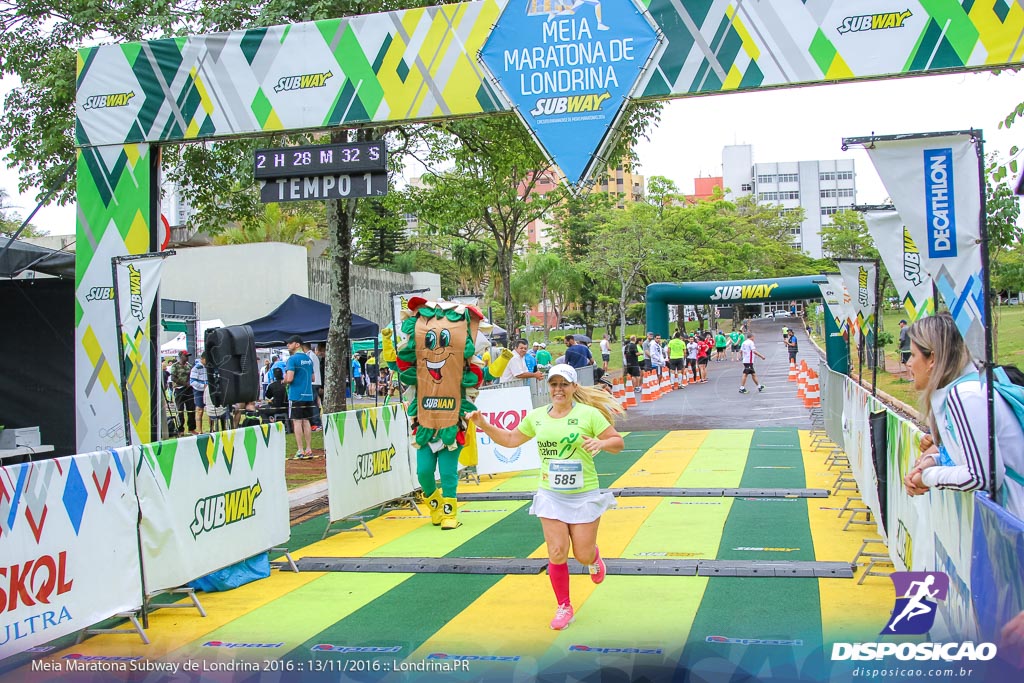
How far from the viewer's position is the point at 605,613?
6.09 m

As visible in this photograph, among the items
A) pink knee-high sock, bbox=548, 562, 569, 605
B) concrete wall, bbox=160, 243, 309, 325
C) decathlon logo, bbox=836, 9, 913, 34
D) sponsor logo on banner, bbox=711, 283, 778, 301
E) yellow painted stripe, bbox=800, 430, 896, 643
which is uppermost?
decathlon logo, bbox=836, 9, 913, 34

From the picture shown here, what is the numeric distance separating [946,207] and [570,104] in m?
4.85

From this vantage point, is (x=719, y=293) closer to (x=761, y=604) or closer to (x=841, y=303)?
(x=841, y=303)

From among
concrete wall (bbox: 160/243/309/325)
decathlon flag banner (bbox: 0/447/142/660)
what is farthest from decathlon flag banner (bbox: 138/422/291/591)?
concrete wall (bbox: 160/243/309/325)

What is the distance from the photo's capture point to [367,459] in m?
9.75

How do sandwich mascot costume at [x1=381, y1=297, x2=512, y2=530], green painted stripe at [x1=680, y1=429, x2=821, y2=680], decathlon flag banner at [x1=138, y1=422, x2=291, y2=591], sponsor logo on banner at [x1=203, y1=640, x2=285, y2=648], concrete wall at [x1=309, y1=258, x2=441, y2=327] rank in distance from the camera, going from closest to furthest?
green painted stripe at [x1=680, y1=429, x2=821, y2=680], sponsor logo on banner at [x1=203, y1=640, x2=285, y2=648], decathlon flag banner at [x1=138, y1=422, x2=291, y2=591], sandwich mascot costume at [x1=381, y1=297, x2=512, y2=530], concrete wall at [x1=309, y1=258, x2=441, y2=327]

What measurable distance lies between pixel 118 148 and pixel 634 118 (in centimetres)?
876

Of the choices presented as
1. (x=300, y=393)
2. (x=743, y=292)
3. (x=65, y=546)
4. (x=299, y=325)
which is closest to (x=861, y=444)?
(x=65, y=546)

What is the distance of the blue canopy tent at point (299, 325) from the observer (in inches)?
845

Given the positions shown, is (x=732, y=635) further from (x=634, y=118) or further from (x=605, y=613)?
(x=634, y=118)

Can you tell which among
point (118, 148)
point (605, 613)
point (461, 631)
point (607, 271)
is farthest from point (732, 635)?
point (607, 271)

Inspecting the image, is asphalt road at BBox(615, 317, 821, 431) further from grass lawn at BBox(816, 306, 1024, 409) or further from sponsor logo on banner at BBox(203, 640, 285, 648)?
sponsor logo on banner at BBox(203, 640, 285, 648)

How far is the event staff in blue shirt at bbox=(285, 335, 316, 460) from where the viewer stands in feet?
49.4

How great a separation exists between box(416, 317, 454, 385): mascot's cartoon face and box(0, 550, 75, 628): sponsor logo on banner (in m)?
4.26
